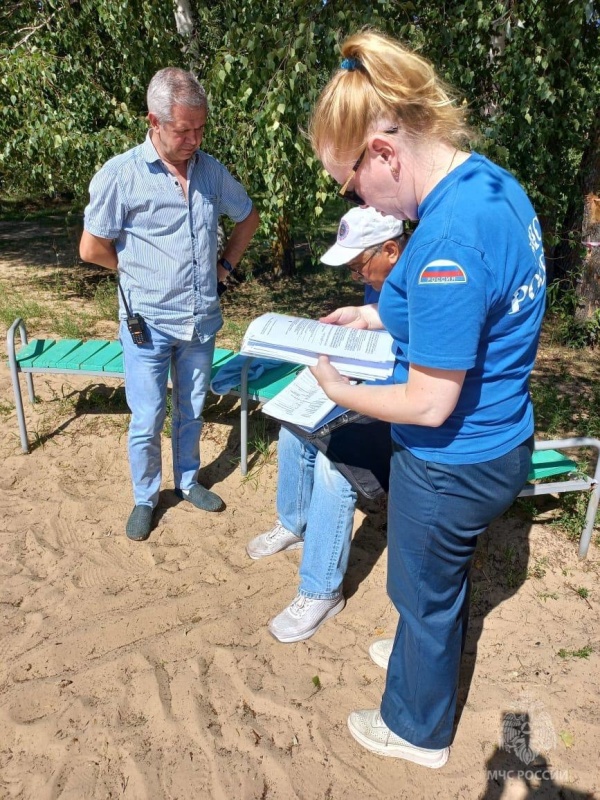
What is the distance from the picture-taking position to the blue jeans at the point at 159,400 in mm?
2988

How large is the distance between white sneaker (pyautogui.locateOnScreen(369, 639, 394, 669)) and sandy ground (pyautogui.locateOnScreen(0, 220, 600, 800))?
0.03 metres

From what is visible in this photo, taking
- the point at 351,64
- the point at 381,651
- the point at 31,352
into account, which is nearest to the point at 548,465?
the point at 381,651

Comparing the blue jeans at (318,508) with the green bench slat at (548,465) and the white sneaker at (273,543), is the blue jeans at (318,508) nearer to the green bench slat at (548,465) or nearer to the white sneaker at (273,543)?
the white sneaker at (273,543)

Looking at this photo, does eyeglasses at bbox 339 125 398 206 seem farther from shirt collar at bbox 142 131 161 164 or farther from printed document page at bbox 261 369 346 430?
shirt collar at bbox 142 131 161 164

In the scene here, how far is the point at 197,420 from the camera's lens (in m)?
3.35

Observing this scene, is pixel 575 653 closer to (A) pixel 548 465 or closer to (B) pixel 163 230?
(A) pixel 548 465

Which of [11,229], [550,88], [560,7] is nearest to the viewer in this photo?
[560,7]

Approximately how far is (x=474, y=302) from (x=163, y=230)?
6.10ft

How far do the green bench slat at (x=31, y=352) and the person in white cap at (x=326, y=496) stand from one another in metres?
1.93

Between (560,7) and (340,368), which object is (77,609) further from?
(560,7)

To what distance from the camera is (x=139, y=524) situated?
3.22 metres

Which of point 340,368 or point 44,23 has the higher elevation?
point 44,23

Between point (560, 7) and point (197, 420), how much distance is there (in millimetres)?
3123

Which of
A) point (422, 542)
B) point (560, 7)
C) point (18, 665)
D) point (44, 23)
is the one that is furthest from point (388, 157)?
point (44, 23)
